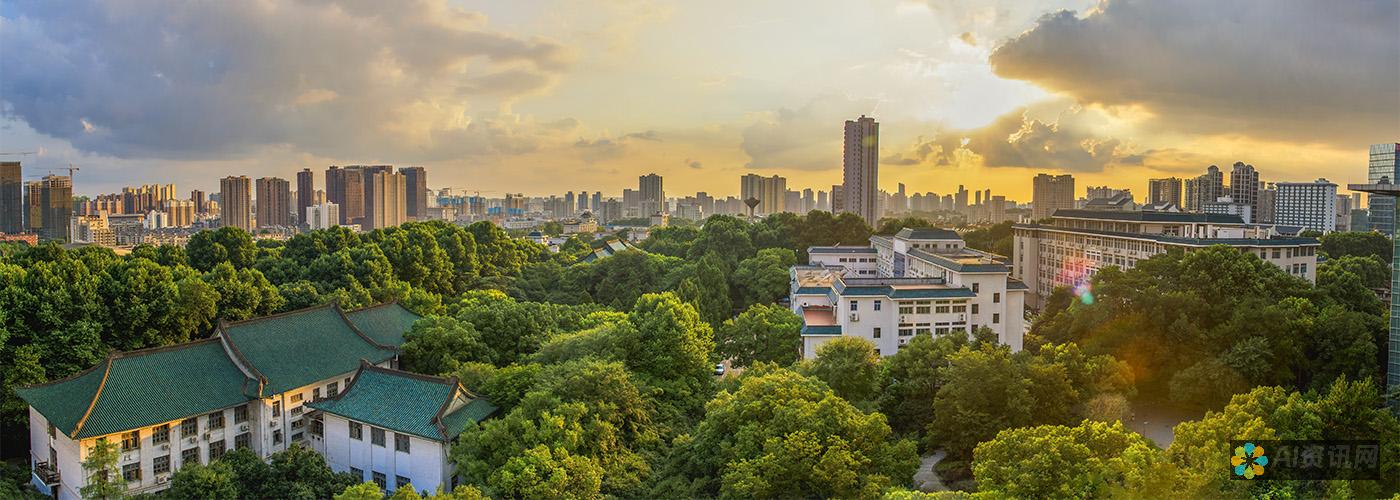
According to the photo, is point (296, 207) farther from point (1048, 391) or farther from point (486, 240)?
point (1048, 391)

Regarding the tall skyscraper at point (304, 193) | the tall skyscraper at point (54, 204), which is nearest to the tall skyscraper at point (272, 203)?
the tall skyscraper at point (304, 193)

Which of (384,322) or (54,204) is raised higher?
(54,204)

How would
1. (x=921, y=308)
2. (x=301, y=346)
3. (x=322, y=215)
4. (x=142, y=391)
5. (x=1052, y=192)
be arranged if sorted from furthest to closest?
(x=322, y=215), (x=1052, y=192), (x=921, y=308), (x=301, y=346), (x=142, y=391)

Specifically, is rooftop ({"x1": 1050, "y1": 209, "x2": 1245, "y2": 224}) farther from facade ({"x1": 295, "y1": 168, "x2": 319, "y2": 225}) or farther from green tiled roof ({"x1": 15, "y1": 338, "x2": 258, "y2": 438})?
facade ({"x1": 295, "y1": 168, "x2": 319, "y2": 225})

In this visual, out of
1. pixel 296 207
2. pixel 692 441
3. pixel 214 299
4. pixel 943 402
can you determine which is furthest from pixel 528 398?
pixel 296 207

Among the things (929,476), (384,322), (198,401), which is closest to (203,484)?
(198,401)

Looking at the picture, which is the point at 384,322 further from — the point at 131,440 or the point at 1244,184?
the point at 1244,184
